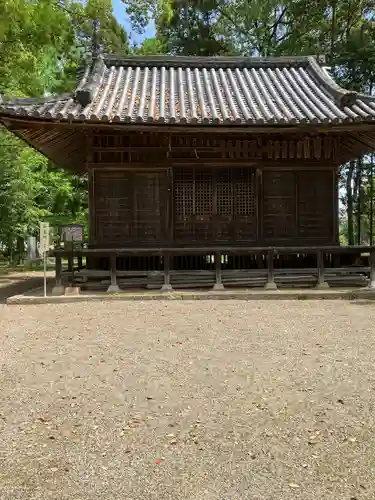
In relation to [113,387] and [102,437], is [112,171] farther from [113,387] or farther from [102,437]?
[102,437]

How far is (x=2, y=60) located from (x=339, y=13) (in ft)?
58.8

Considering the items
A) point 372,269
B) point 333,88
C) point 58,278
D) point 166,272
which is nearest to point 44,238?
point 58,278

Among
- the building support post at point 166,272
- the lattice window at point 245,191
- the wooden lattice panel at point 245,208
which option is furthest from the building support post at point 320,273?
the building support post at point 166,272

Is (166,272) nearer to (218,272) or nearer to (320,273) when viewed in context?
(218,272)

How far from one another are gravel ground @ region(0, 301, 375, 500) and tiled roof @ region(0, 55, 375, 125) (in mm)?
4843

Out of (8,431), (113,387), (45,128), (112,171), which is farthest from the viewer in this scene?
(112,171)

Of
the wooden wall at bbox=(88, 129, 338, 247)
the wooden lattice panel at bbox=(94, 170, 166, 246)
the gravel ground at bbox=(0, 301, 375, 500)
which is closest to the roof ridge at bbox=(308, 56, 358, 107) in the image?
the wooden wall at bbox=(88, 129, 338, 247)

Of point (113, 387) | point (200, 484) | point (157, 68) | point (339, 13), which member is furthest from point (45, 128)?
point (339, 13)

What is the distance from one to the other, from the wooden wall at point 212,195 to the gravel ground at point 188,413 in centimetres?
440

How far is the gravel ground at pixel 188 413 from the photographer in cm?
271

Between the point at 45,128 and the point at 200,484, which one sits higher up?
the point at 45,128

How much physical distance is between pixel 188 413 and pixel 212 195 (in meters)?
7.90

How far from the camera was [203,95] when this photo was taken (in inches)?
472

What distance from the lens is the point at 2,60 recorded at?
1421 cm
